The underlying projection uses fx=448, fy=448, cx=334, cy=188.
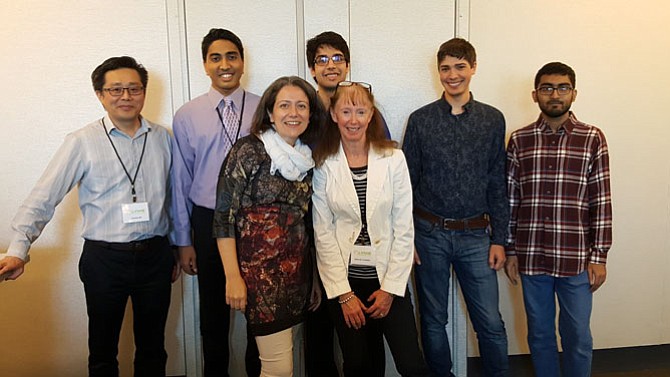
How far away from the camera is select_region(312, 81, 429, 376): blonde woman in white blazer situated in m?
1.97

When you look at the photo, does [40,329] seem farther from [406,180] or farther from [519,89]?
[519,89]

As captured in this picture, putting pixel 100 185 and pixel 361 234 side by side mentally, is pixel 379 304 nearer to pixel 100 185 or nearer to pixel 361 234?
pixel 361 234

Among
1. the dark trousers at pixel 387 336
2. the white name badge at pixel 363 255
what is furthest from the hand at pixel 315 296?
the white name badge at pixel 363 255

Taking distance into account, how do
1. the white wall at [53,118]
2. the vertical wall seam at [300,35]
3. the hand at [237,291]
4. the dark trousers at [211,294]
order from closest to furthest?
the hand at [237,291], the dark trousers at [211,294], the white wall at [53,118], the vertical wall seam at [300,35]

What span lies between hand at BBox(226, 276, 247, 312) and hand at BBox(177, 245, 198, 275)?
63 cm

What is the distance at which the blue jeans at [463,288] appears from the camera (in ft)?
7.81

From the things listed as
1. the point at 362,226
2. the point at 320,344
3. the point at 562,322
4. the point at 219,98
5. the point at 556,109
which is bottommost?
Result: the point at 320,344

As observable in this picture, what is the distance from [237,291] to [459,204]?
3.98 ft

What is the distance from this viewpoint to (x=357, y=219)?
1980 millimetres

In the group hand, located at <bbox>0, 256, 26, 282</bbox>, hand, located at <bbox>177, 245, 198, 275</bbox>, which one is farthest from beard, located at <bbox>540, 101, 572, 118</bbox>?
hand, located at <bbox>0, 256, 26, 282</bbox>

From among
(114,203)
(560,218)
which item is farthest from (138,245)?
(560,218)

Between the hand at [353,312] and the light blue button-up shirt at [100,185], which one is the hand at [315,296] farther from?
the light blue button-up shirt at [100,185]

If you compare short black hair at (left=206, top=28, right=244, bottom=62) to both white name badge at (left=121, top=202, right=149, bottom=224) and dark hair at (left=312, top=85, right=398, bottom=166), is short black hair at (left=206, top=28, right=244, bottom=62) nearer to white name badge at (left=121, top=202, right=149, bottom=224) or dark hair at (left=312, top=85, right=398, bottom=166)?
dark hair at (left=312, top=85, right=398, bottom=166)

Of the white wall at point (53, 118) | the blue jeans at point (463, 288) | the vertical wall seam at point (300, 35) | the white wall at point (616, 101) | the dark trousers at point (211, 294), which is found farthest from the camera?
the white wall at point (616, 101)
